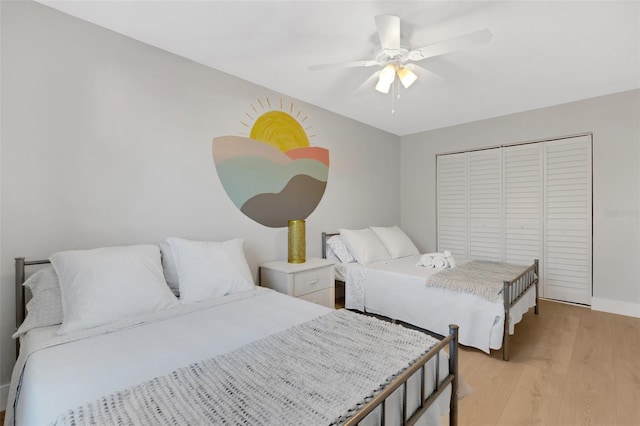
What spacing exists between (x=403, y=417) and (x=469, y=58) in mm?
2554

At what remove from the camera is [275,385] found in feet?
3.28

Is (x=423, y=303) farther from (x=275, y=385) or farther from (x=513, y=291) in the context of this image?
(x=275, y=385)

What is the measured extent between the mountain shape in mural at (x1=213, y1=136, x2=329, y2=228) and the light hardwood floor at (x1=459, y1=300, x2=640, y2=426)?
2052 millimetres

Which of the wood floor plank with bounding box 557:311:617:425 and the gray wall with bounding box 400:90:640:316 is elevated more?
the gray wall with bounding box 400:90:640:316

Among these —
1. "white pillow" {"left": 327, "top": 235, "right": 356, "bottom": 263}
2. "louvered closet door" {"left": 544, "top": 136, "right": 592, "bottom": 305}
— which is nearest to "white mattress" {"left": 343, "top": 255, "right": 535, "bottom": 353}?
"white pillow" {"left": 327, "top": 235, "right": 356, "bottom": 263}

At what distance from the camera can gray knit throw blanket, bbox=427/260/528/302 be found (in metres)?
2.37

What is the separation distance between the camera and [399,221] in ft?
16.0

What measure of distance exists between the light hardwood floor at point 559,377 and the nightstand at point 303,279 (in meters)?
1.24

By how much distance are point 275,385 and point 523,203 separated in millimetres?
3967

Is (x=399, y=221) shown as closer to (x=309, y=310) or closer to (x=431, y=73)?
(x=431, y=73)

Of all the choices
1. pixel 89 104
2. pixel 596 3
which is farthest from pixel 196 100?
pixel 596 3

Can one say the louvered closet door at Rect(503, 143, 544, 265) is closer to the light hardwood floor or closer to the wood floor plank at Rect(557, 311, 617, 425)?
the light hardwood floor

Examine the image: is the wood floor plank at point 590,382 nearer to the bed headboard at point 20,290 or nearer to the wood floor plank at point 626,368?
the wood floor plank at point 626,368

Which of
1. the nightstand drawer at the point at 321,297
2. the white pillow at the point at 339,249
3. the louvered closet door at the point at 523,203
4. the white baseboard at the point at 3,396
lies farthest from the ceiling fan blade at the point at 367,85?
the white baseboard at the point at 3,396
